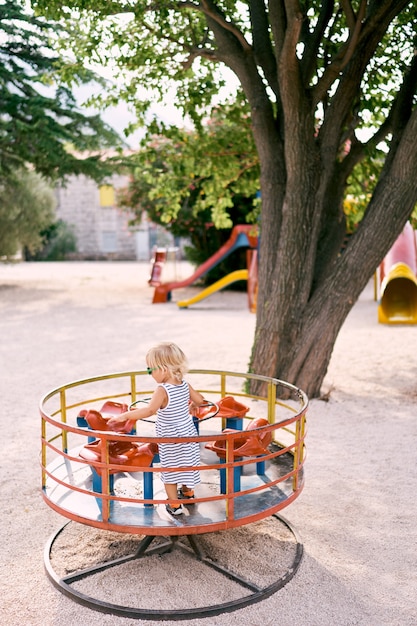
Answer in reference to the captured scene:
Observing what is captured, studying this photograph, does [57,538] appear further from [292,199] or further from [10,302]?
[10,302]

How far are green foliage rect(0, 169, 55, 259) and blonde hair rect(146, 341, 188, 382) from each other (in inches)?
767

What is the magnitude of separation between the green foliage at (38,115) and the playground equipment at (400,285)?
8.06 m

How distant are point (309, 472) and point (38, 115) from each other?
14.3 metres

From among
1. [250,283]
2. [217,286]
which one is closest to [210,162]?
[250,283]

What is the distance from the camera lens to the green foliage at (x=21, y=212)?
2241 centimetres

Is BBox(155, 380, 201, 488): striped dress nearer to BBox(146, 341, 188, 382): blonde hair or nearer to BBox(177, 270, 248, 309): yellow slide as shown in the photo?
BBox(146, 341, 188, 382): blonde hair

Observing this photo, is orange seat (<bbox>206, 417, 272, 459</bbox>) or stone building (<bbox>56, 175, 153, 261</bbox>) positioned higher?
stone building (<bbox>56, 175, 153, 261</bbox>)

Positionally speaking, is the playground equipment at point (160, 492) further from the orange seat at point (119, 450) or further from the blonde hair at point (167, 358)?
the blonde hair at point (167, 358)

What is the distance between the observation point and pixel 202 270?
58.4ft

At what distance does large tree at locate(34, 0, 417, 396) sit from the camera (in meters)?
6.92

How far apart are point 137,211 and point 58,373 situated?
42.2ft

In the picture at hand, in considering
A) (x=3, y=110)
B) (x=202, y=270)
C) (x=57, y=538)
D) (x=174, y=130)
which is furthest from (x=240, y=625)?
(x=3, y=110)

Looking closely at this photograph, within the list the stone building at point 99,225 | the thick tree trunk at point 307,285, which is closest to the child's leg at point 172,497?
the thick tree trunk at point 307,285

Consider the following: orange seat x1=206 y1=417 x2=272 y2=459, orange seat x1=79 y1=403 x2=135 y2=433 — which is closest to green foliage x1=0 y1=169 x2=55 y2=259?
orange seat x1=79 y1=403 x2=135 y2=433
